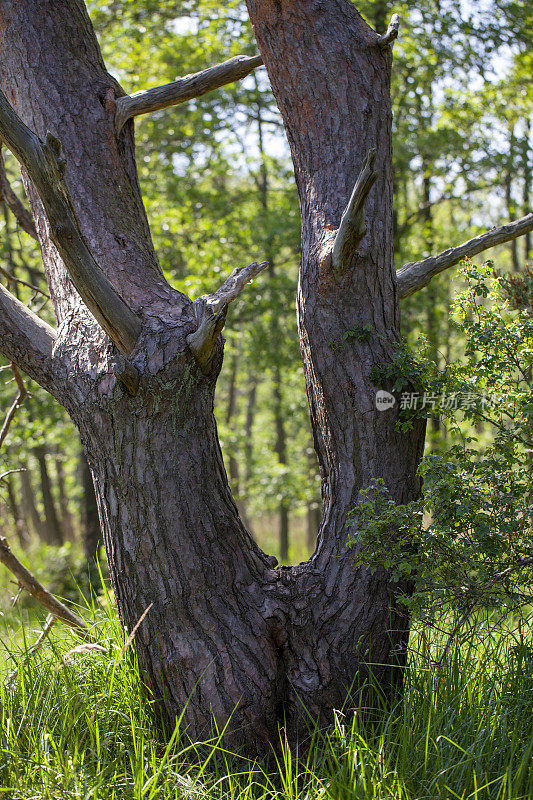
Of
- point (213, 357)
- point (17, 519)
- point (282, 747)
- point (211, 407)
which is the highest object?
point (213, 357)

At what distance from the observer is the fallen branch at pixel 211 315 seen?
252 cm

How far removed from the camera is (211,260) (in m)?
8.29

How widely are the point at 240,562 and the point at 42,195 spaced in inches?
66.1

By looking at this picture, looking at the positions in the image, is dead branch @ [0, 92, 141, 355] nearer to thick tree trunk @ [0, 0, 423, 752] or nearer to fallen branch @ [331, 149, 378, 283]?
thick tree trunk @ [0, 0, 423, 752]

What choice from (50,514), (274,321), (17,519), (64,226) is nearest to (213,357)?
(64,226)

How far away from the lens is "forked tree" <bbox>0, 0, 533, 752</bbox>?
8.47ft

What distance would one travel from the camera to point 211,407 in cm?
278

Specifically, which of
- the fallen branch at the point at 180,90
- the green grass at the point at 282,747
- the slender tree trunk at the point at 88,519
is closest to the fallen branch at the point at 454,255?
the fallen branch at the point at 180,90

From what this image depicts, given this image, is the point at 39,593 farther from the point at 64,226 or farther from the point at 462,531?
the point at 462,531

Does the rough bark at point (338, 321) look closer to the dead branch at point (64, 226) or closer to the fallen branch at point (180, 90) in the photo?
the fallen branch at point (180, 90)

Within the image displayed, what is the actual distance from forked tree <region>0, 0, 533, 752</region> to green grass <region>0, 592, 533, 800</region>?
0.15m

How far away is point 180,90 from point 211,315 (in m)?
1.43

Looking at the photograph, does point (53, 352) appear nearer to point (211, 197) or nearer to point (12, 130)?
point (12, 130)

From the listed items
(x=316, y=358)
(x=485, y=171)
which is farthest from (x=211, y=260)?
(x=316, y=358)
